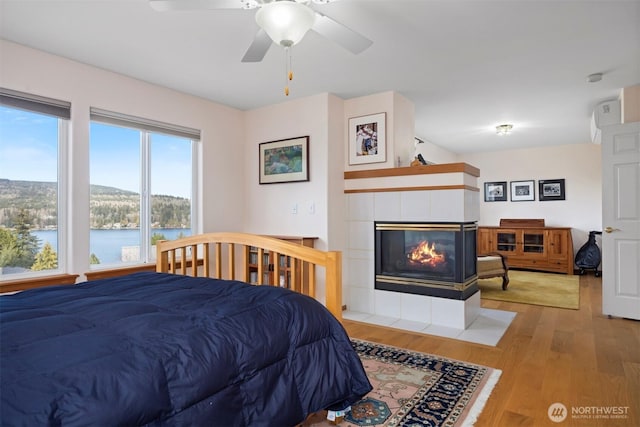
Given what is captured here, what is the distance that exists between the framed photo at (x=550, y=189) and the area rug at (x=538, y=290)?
4.86 feet

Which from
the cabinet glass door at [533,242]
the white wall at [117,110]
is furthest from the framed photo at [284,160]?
the cabinet glass door at [533,242]

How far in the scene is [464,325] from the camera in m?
3.27

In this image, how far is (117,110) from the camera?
3223 mm

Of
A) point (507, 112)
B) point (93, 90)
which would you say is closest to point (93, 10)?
point (93, 90)

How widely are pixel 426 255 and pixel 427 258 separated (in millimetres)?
31

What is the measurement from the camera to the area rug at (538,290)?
4.24 metres

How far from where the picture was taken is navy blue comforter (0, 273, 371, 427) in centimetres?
88

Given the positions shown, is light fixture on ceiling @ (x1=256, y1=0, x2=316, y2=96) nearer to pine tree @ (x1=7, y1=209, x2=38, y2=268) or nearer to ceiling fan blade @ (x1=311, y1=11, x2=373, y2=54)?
ceiling fan blade @ (x1=311, y1=11, x2=373, y2=54)

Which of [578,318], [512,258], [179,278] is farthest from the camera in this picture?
[512,258]

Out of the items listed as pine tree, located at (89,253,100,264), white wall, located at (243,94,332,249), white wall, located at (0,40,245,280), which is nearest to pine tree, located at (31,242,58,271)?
white wall, located at (0,40,245,280)

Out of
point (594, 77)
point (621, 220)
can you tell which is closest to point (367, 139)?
point (594, 77)

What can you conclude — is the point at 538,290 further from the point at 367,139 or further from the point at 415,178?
the point at 367,139

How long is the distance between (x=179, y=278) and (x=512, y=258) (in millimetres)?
6229

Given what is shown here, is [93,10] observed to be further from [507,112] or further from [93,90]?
[507,112]
